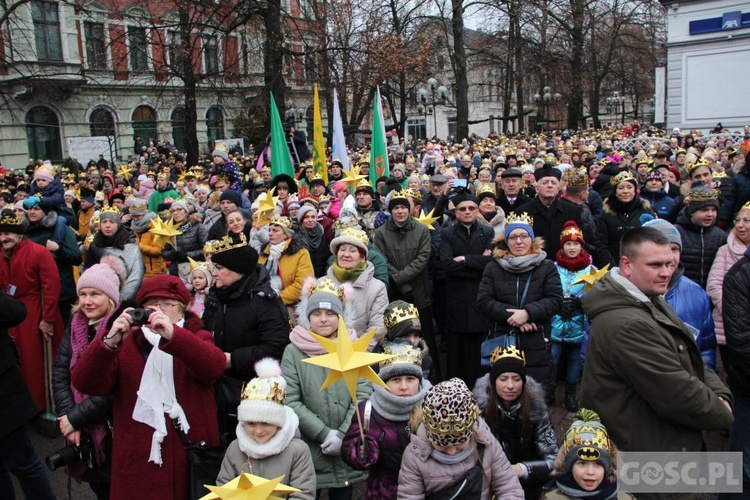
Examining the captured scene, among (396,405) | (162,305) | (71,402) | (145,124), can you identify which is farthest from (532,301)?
(145,124)

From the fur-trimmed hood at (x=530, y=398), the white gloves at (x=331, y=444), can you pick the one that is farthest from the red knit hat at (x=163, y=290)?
the fur-trimmed hood at (x=530, y=398)

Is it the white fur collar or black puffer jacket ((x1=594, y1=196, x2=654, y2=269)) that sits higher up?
black puffer jacket ((x1=594, y1=196, x2=654, y2=269))

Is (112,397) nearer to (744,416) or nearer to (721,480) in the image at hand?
(721,480)

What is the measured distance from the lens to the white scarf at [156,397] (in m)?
2.94

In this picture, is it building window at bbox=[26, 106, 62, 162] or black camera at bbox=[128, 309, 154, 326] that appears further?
building window at bbox=[26, 106, 62, 162]

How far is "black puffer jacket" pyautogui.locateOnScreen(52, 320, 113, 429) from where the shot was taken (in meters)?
3.13

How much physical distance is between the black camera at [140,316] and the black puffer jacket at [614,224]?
16.4 ft

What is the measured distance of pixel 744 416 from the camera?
11.1 ft

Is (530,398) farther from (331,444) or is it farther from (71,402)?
(71,402)

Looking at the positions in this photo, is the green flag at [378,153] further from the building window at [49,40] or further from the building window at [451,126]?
the building window at [451,126]

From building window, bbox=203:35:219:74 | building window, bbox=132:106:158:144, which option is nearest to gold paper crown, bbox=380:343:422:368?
building window, bbox=203:35:219:74

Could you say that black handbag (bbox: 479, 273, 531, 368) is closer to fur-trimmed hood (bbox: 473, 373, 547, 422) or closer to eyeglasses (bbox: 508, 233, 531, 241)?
eyeglasses (bbox: 508, 233, 531, 241)

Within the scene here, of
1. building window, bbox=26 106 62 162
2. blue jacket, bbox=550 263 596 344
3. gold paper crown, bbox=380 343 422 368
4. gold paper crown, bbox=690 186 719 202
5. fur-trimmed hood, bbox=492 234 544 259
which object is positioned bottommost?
blue jacket, bbox=550 263 596 344

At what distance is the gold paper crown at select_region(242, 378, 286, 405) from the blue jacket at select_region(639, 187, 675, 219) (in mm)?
6354
